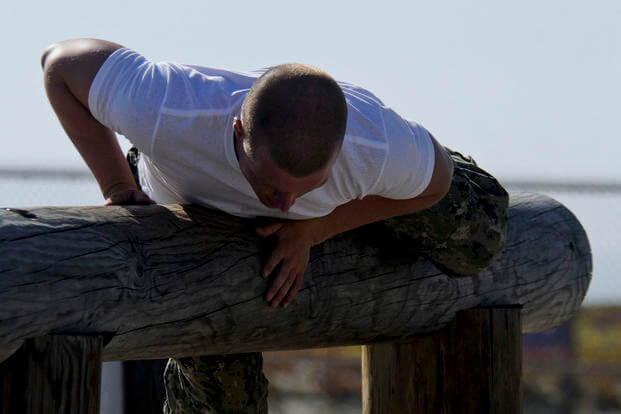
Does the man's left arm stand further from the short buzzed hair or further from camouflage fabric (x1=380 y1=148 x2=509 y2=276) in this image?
the short buzzed hair

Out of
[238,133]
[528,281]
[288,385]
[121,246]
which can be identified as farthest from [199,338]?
[288,385]

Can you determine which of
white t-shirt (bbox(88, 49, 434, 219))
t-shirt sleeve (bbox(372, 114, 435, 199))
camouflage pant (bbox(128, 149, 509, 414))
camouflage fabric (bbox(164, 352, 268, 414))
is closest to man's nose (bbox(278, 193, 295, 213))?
white t-shirt (bbox(88, 49, 434, 219))

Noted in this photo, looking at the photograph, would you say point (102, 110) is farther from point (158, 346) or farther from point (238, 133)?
point (158, 346)

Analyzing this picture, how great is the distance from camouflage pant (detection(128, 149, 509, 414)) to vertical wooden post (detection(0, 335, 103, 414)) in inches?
38.7

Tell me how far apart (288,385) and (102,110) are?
16.3 feet

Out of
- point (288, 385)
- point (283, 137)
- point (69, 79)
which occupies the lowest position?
point (288, 385)

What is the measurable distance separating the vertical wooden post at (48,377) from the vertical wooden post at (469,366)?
1248 millimetres

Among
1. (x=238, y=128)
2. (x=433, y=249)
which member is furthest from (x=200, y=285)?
(x=433, y=249)

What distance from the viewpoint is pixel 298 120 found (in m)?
1.92

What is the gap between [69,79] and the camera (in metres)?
2.22

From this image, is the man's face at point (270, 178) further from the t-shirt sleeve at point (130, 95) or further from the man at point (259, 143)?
the t-shirt sleeve at point (130, 95)

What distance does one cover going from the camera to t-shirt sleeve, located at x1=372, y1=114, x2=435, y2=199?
7.13 feet

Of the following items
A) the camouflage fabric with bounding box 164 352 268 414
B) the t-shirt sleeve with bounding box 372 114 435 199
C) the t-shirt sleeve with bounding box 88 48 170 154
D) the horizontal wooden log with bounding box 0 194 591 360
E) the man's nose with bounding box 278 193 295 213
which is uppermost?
the t-shirt sleeve with bounding box 88 48 170 154

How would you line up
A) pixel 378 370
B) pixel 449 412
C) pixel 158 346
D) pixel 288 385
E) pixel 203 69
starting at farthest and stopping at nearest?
1. pixel 288 385
2. pixel 378 370
3. pixel 449 412
4. pixel 203 69
5. pixel 158 346
